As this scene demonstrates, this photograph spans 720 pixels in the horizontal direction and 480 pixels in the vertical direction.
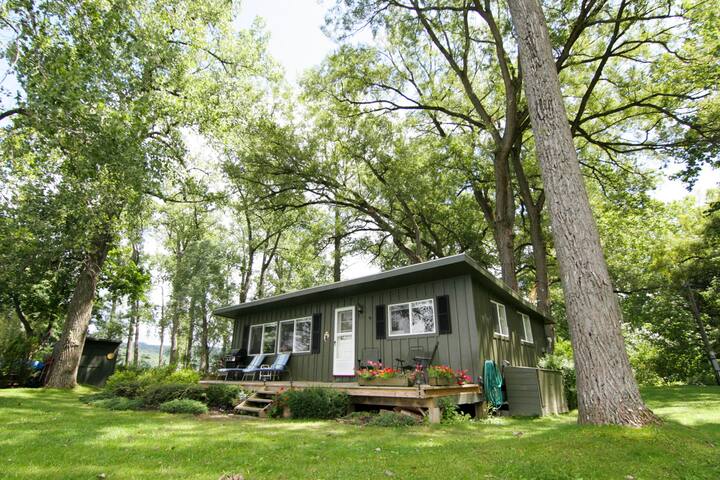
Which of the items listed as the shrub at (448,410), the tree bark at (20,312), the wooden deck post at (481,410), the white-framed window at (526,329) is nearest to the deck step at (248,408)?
the shrub at (448,410)

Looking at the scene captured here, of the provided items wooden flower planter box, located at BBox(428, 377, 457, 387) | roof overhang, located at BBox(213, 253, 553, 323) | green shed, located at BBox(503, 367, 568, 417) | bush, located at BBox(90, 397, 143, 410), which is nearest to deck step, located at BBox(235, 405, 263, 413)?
bush, located at BBox(90, 397, 143, 410)

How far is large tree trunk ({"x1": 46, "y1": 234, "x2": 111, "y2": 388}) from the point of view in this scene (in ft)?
38.2

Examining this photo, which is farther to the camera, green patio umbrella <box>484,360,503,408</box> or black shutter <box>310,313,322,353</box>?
black shutter <box>310,313,322,353</box>

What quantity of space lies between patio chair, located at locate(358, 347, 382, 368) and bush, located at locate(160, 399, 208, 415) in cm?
366

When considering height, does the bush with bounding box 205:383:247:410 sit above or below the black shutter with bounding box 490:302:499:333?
below

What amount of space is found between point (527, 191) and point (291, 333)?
34.2ft

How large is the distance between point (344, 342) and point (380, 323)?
4.55 feet

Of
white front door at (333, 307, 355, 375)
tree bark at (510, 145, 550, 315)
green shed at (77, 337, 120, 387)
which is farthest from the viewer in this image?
green shed at (77, 337, 120, 387)

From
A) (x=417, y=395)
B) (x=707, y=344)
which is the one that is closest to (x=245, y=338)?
(x=417, y=395)

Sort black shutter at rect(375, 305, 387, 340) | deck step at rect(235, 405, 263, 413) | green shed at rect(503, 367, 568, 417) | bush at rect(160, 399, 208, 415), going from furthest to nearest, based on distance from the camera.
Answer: black shutter at rect(375, 305, 387, 340)
green shed at rect(503, 367, 568, 417)
deck step at rect(235, 405, 263, 413)
bush at rect(160, 399, 208, 415)

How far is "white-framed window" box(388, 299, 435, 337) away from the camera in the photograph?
864cm

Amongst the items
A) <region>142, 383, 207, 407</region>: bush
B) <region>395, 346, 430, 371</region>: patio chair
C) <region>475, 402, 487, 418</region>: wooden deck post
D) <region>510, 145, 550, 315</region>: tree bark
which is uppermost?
<region>510, 145, 550, 315</region>: tree bark

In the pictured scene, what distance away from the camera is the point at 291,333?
1175cm

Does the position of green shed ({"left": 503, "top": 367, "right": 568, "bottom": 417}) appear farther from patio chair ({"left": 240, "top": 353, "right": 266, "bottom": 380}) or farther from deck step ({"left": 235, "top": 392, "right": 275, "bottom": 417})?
patio chair ({"left": 240, "top": 353, "right": 266, "bottom": 380})
